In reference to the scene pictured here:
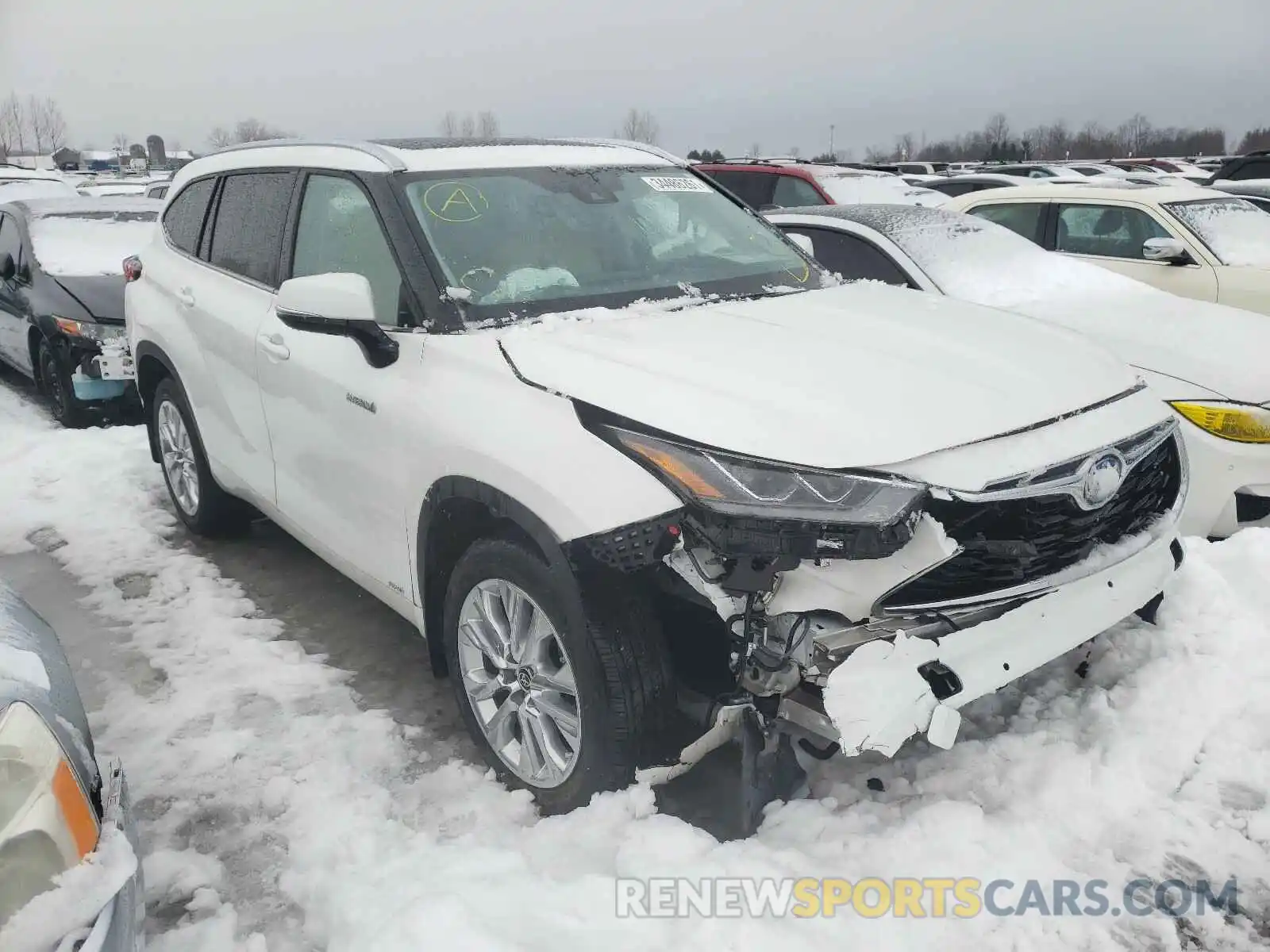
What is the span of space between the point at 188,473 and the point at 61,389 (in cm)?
306

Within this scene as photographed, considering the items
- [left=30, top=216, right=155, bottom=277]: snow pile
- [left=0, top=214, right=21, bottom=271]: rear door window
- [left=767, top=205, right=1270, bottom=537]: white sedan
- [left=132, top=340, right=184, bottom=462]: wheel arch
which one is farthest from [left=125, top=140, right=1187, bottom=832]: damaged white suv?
[left=0, top=214, right=21, bottom=271]: rear door window

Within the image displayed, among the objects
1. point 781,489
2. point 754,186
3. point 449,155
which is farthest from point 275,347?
point 754,186

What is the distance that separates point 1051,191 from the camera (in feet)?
23.3

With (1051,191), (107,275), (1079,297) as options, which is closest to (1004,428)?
(1079,297)

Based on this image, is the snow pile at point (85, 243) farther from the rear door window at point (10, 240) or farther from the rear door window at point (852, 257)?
the rear door window at point (852, 257)

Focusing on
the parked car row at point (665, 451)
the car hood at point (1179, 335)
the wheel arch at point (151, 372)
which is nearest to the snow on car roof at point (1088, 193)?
the car hood at point (1179, 335)

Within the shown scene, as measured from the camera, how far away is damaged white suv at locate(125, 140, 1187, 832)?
2.18 metres

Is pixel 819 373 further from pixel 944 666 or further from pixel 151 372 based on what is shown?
pixel 151 372

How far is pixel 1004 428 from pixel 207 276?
3.47 m

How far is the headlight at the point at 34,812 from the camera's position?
5.26 feet

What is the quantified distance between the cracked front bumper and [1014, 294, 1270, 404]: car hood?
71.8 inches

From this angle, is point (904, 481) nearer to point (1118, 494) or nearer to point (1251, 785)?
point (1118, 494)

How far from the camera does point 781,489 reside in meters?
2.15

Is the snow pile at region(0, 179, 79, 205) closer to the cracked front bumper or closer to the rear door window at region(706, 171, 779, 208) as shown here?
the rear door window at region(706, 171, 779, 208)
